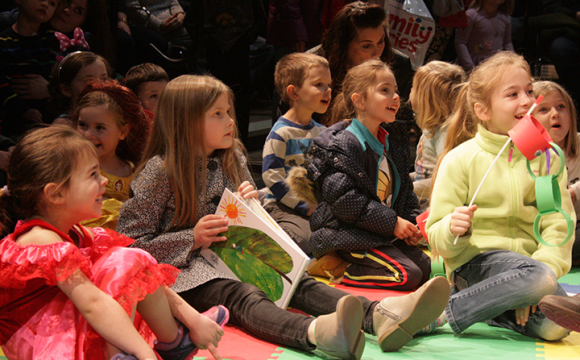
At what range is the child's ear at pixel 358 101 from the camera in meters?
2.70

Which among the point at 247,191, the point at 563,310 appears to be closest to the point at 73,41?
the point at 247,191

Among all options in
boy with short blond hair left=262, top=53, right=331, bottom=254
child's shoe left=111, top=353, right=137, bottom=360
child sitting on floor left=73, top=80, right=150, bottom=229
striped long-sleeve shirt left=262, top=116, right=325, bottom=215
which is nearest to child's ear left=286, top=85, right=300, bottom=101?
boy with short blond hair left=262, top=53, right=331, bottom=254

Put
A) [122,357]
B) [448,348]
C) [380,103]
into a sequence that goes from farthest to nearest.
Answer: [380,103]
[448,348]
[122,357]

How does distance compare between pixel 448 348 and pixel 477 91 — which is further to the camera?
pixel 477 91

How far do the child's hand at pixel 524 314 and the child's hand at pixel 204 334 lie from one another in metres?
1.03

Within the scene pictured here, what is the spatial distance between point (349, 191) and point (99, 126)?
3.64 ft

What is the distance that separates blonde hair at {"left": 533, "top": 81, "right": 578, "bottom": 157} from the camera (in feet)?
9.25

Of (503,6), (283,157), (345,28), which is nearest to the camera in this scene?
(283,157)

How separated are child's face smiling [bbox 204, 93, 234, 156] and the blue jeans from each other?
3.28 ft

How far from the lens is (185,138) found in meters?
2.14

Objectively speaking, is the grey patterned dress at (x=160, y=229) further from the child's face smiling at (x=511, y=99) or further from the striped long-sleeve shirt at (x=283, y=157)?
the child's face smiling at (x=511, y=99)

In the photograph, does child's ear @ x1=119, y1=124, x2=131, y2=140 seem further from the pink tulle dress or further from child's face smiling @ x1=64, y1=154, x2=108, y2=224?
the pink tulle dress

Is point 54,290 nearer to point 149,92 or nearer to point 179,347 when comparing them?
point 179,347

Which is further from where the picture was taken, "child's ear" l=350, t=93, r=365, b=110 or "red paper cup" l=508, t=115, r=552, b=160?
"child's ear" l=350, t=93, r=365, b=110
